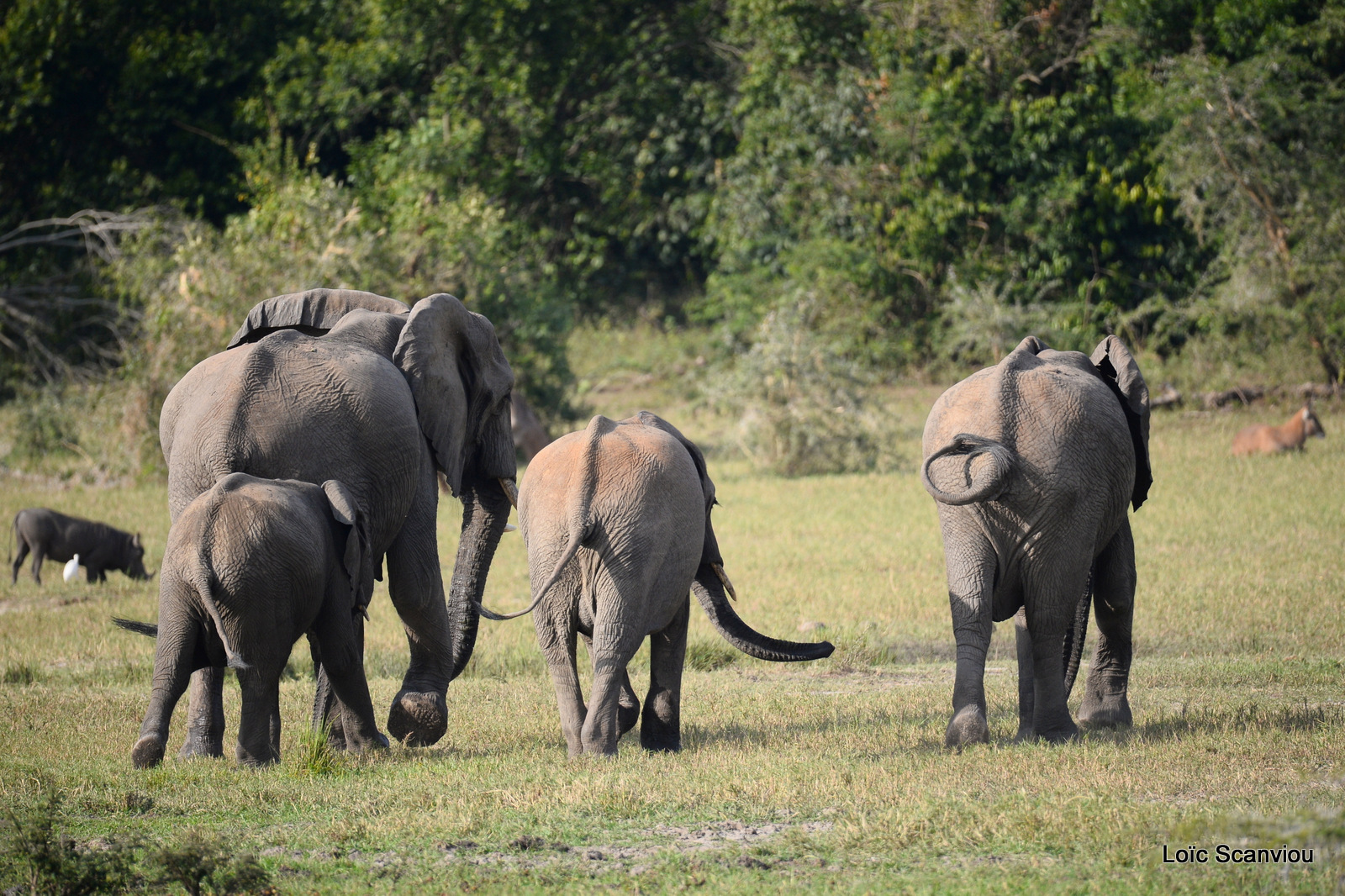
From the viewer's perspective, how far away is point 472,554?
7.90m

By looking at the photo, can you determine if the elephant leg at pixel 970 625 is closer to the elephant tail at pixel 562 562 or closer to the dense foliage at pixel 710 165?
the elephant tail at pixel 562 562

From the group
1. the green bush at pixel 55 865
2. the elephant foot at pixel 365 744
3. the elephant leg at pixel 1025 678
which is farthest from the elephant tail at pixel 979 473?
the green bush at pixel 55 865

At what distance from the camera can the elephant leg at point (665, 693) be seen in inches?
275

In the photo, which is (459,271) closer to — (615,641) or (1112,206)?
(1112,206)

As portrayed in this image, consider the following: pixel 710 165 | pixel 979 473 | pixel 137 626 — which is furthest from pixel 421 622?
pixel 710 165

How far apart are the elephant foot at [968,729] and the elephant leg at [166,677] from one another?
3.49m

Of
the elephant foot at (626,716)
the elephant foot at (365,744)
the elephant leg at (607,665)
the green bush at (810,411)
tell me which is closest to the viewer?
the elephant leg at (607,665)

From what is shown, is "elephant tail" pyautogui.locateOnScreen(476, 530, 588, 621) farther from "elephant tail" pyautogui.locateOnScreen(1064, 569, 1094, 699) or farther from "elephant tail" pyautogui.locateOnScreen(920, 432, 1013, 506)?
"elephant tail" pyautogui.locateOnScreen(1064, 569, 1094, 699)

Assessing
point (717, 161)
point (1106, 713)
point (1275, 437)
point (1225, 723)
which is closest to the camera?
point (1225, 723)

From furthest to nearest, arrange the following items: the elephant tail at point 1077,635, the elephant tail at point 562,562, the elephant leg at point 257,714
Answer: the elephant tail at point 1077,635
the elephant tail at point 562,562
the elephant leg at point 257,714

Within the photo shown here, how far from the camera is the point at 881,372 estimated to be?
26.5 meters

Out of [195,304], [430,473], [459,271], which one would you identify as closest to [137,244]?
[195,304]

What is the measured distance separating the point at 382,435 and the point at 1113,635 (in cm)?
401

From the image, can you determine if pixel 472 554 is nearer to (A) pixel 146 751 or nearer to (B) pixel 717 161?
(A) pixel 146 751
